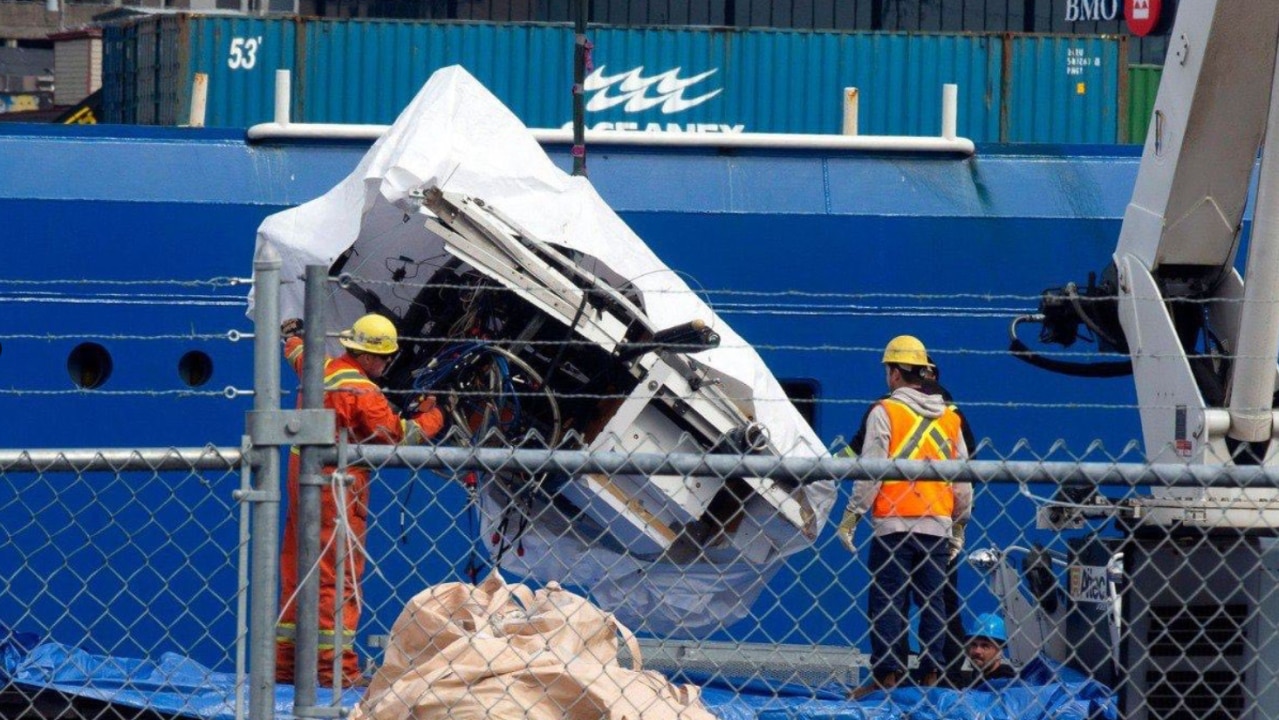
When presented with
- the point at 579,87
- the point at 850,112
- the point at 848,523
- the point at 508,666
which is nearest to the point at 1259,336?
the point at 848,523

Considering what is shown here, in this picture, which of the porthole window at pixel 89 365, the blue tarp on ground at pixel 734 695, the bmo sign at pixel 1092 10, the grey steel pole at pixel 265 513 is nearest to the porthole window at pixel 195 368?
the porthole window at pixel 89 365

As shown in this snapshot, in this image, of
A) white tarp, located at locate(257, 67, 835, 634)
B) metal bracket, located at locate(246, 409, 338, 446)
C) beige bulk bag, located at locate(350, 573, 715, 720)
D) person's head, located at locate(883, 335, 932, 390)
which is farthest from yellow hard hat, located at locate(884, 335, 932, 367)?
metal bracket, located at locate(246, 409, 338, 446)

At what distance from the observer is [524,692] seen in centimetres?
442

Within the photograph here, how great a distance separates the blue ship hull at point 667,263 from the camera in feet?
29.7

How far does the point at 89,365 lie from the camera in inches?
367

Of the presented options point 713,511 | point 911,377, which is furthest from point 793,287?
point 713,511

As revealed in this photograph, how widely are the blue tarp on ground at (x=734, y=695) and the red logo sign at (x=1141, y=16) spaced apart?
37.4 ft

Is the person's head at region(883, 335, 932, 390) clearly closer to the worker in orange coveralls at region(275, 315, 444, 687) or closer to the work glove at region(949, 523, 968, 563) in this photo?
the work glove at region(949, 523, 968, 563)

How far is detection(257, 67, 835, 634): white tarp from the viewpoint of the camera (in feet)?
21.9

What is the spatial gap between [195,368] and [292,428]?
19.9ft

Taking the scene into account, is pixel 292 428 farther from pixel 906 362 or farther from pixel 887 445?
pixel 906 362

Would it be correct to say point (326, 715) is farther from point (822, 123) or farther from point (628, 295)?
point (822, 123)

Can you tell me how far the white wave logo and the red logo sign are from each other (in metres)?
5.88

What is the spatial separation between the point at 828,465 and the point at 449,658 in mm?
1386
